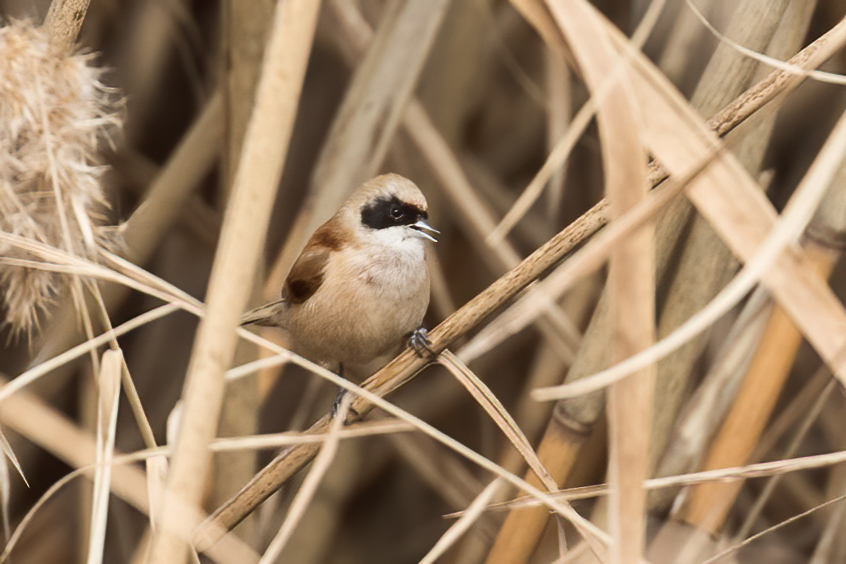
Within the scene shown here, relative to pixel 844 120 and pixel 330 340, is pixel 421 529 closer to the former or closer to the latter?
pixel 330 340

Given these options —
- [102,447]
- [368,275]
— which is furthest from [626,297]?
[368,275]

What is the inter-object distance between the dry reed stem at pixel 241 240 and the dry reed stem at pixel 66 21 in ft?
1.83

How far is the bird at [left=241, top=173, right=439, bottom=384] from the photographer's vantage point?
146cm

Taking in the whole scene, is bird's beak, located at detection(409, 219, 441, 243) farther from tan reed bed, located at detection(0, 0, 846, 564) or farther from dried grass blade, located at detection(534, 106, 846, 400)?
Result: dried grass blade, located at detection(534, 106, 846, 400)

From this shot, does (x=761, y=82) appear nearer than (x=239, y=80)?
Yes

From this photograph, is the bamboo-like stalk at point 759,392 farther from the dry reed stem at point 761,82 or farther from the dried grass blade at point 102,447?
the dried grass blade at point 102,447

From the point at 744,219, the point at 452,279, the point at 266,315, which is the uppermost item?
the point at 266,315

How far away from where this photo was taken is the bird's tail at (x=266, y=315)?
166 cm

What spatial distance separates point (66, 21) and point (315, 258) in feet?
2.14

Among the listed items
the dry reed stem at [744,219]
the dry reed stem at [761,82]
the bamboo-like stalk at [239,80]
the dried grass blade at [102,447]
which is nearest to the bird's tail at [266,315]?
the bamboo-like stalk at [239,80]

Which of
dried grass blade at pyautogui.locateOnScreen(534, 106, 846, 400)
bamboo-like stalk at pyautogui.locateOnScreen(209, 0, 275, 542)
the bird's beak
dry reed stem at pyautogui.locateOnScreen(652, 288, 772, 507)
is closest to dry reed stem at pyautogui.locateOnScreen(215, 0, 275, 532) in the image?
bamboo-like stalk at pyautogui.locateOnScreen(209, 0, 275, 542)

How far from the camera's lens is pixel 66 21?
1.03 m

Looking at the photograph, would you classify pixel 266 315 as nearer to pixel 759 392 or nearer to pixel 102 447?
pixel 102 447

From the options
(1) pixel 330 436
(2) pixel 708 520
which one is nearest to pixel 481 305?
(1) pixel 330 436
